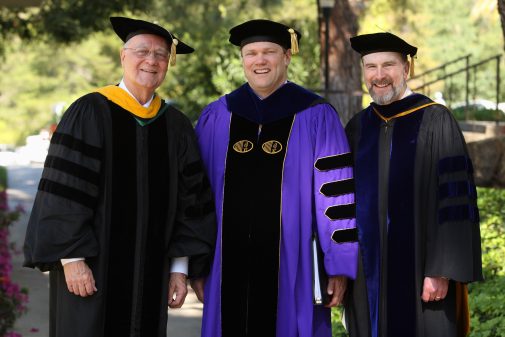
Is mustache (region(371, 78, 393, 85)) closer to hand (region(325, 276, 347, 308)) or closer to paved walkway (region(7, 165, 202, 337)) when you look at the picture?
hand (region(325, 276, 347, 308))

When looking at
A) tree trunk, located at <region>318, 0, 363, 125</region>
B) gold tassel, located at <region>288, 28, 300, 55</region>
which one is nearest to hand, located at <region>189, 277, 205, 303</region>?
gold tassel, located at <region>288, 28, 300, 55</region>

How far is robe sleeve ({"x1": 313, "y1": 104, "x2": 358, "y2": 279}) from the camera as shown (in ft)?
13.9

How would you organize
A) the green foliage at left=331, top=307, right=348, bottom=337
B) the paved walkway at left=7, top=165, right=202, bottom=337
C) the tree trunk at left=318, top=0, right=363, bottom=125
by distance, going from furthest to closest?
the tree trunk at left=318, top=0, right=363, bottom=125 < the paved walkway at left=7, top=165, right=202, bottom=337 < the green foliage at left=331, top=307, right=348, bottom=337

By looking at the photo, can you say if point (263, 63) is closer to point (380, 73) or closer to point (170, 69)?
point (380, 73)

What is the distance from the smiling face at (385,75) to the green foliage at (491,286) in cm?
191

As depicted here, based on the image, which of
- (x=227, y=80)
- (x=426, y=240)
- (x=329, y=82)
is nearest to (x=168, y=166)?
(x=426, y=240)

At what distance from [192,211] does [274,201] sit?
40 centimetres

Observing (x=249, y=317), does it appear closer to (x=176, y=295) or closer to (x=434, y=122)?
(x=176, y=295)

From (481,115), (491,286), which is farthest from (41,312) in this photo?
(481,115)

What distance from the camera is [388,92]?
167 inches

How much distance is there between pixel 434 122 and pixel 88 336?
1844 millimetres

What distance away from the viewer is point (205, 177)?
4297mm

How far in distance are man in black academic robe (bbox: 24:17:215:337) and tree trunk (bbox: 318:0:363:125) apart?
7.38 metres

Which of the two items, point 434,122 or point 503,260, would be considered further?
point 503,260
